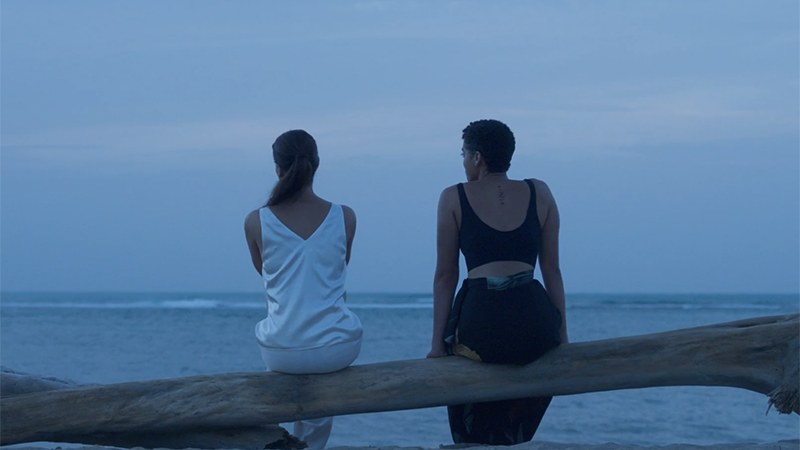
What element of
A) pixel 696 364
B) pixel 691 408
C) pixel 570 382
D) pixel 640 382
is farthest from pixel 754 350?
pixel 691 408

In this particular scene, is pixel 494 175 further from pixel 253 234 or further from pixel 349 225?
pixel 253 234

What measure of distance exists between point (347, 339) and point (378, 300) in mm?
37425

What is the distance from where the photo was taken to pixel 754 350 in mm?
3449

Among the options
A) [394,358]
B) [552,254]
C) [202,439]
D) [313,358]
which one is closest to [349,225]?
[313,358]

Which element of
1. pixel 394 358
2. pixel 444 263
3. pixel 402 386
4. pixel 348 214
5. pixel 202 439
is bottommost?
pixel 394 358

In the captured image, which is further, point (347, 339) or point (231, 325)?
point (231, 325)

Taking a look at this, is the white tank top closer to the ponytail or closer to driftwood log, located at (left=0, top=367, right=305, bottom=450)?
the ponytail

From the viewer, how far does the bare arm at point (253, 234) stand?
352 centimetres

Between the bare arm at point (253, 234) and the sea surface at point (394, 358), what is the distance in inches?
149

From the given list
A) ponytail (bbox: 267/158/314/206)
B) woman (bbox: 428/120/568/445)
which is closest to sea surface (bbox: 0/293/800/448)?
woman (bbox: 428/120/568/445)

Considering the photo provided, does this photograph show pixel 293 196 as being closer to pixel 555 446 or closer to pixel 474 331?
pixel 474 331

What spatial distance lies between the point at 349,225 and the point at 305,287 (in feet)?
1.25

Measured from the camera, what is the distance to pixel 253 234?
139 inches

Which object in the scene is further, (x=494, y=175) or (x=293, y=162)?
(x=494, y=175)
